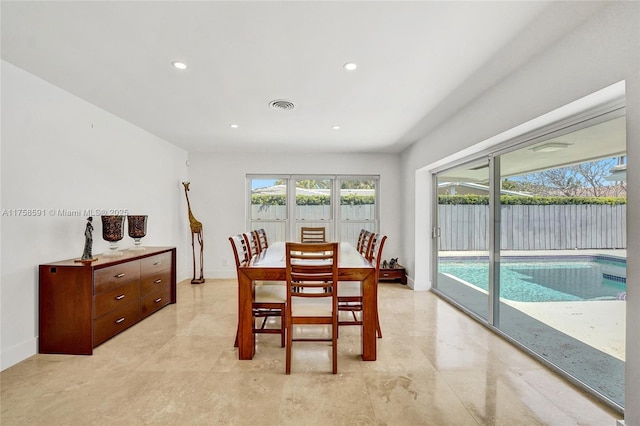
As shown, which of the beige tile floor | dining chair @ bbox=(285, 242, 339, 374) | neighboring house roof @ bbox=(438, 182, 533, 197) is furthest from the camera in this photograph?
neighboring house roof @ bbox=(438, 182, 533, 197)

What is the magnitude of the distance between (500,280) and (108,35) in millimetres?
4000

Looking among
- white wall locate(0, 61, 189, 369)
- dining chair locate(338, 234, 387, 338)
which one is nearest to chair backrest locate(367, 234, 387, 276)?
dining chair locate(338, 234, 387, 338)

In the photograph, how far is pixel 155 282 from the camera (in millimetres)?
3650

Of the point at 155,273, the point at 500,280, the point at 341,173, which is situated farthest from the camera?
the point at 341,173

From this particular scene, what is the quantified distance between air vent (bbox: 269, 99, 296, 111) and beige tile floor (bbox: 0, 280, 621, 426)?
2.49 meters

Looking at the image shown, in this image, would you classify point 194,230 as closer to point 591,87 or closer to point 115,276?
point 115,276

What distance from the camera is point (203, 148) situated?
5270 mm

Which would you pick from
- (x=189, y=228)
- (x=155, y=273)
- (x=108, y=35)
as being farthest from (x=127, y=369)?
(x=189, y=228)

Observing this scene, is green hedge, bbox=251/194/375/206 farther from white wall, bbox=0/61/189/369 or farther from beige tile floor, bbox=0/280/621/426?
beige tile floor, bbox=0/280/621/426

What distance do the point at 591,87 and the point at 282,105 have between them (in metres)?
2.53

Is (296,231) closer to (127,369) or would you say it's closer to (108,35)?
(127,369)

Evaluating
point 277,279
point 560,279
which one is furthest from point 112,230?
point 560,279

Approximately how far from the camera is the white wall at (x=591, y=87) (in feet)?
4.89

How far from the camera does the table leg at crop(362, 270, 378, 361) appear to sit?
8.06 feet
